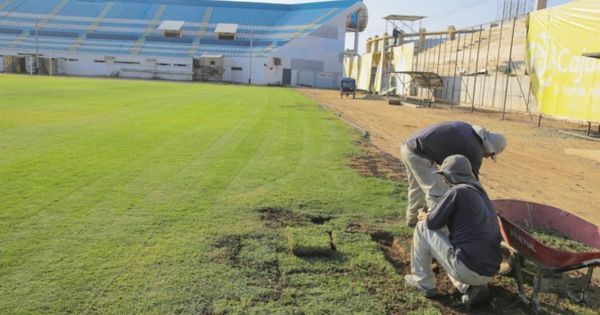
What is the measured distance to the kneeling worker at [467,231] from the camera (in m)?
4.11

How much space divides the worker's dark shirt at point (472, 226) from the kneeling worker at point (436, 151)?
37.8 inches

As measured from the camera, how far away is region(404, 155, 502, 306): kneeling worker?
4.11 m

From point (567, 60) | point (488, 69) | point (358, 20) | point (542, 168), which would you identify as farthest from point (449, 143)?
point (358, 20)

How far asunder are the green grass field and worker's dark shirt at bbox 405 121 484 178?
118 cm

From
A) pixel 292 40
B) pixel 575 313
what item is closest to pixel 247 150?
pixel 575 313

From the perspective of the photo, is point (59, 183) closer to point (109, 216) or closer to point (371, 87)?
point (109, 216)

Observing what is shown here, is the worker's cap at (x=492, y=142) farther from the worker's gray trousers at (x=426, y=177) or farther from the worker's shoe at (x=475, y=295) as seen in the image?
the worker's shoe at (x=475, y=295)

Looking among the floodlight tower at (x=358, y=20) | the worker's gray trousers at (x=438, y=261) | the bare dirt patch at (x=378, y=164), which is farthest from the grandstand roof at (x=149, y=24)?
the worker's gray trousers at (x=438, y=261)

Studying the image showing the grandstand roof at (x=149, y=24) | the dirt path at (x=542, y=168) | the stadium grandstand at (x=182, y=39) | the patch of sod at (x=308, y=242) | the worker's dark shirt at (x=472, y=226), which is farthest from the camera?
the grandstand roof at (x=149, y=24)

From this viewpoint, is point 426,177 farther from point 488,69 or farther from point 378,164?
point 488,69

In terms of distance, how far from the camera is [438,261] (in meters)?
4.55

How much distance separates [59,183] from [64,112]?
34.8 feet

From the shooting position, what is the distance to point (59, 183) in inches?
297

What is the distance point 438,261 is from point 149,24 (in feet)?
282
